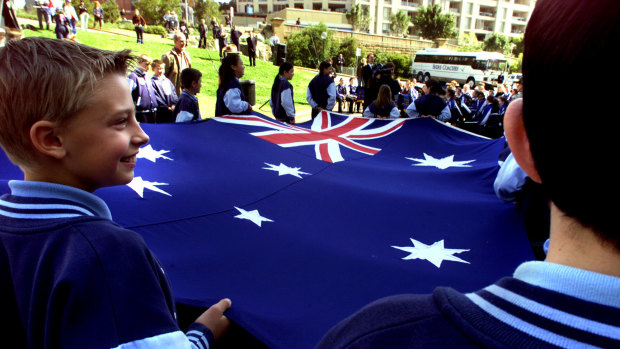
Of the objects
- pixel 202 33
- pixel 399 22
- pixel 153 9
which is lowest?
pixel 202 33

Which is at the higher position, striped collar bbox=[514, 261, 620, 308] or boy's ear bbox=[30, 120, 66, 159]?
boy's ear bbox=[30, 120, 66, 159]

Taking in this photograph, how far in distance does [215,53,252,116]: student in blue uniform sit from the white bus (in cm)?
2716

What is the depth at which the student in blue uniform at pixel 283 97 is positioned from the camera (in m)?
6.48

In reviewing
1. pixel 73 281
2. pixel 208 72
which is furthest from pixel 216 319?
pixel 208 72

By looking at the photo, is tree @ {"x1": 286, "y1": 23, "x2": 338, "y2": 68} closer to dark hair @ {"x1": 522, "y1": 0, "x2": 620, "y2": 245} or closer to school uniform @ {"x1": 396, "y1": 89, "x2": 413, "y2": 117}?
school uniform @ {"x1": 396, "y1": 89, "x2": 413, "y2": 117}

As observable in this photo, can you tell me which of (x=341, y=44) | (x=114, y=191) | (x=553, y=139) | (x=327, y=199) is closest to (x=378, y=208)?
(x=327, y=199)

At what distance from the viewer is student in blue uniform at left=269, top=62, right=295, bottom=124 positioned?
21.2 feet

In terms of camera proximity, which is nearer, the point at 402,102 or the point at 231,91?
the point at 231,91

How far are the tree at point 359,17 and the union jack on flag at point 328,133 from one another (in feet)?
193

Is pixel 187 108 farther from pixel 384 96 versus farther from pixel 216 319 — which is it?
pixel 216 319

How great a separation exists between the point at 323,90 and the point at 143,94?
10.6 ft

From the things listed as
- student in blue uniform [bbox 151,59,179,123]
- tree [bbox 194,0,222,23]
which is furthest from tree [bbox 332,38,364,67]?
student in blue uniform [bbox 151,59,179,123]

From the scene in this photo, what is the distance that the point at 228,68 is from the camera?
18.1ft

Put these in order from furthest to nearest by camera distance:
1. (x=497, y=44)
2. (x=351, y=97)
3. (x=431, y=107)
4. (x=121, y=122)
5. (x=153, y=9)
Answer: (x=497, y=44) → (x=153, y=9) → (x=351, y=97) → (x=431, y=107) → (x=121, y=122)
